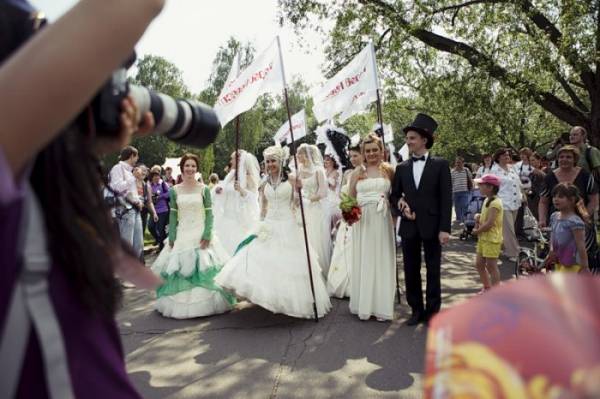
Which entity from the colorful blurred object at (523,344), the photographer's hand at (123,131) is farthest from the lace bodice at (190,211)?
the colorful blurred object at (523,344)

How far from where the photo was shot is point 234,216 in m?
9.62

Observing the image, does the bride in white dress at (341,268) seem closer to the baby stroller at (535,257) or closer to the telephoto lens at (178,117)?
the baby stroller at (535,257)

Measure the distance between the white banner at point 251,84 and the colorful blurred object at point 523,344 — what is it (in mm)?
5648

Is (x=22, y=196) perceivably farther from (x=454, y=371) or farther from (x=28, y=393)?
(x=454, y=371)

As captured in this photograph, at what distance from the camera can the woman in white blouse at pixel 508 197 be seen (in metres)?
9.18

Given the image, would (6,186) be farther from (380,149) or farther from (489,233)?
(489,233)

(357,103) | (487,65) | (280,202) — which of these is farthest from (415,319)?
(487,65)

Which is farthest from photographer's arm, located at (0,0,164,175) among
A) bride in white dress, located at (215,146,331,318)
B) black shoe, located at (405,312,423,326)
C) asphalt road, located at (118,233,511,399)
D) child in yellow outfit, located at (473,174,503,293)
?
child in yellow outfit, located at (473,174,503,293)

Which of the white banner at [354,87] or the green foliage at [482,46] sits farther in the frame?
the green foliage at [482,46]

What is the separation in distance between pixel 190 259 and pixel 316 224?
7.80 feet

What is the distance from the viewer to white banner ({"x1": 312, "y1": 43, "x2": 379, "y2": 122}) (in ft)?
23.4

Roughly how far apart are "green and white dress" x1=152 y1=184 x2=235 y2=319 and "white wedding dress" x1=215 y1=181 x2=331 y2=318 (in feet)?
1.64

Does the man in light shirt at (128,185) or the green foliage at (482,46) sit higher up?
the green foliage at (482,46)

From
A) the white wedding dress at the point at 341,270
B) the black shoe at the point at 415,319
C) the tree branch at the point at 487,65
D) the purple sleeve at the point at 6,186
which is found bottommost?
the black shoe at the point at 415,319
